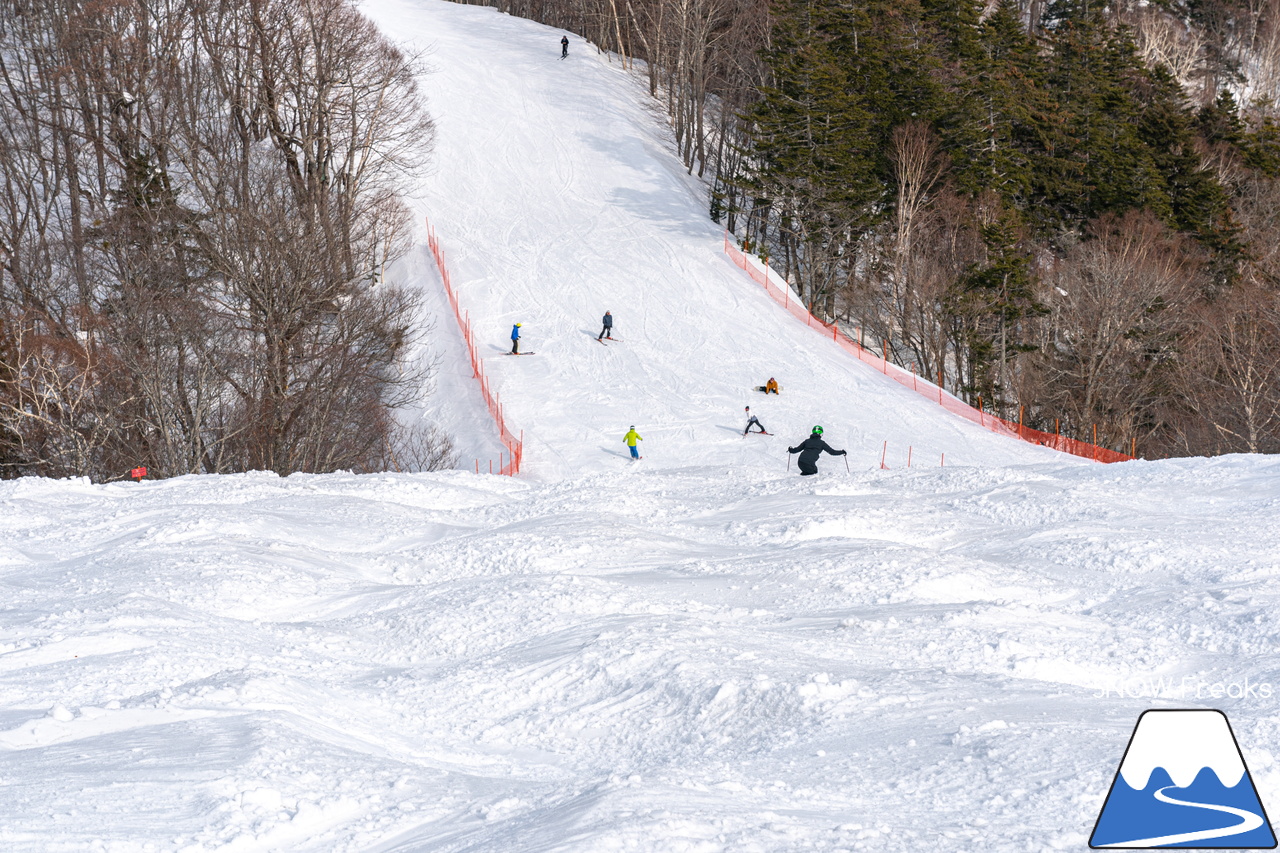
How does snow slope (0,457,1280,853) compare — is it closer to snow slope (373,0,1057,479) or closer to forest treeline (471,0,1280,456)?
snow slope (373,0,1057,479)

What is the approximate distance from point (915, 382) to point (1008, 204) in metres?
17.2

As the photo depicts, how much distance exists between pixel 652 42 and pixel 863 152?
863 inches

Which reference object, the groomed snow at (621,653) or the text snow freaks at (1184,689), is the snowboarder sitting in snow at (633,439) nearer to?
the groomed snow at (621,653)

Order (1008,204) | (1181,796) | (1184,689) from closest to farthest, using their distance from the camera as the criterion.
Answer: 1. (1181,796)
2. (1184,689)
3. (1008,204)

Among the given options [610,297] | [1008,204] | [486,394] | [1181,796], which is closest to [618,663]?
[1181,796]

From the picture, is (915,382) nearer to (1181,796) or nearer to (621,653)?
(621,653)

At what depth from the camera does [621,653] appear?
8055 millimetres

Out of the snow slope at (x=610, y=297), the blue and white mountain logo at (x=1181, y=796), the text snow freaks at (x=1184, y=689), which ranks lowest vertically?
the text snow freaks at (x=1184, y=689)

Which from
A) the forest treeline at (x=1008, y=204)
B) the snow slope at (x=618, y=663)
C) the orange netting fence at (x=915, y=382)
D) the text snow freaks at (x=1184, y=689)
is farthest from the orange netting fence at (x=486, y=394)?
the text snow freaks at (x=1184, y=689)

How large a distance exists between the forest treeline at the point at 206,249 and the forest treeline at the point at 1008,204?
15.3 metres

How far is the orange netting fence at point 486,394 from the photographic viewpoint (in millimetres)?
27930

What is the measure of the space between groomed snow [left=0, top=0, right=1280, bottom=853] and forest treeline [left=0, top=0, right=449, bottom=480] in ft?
41.0

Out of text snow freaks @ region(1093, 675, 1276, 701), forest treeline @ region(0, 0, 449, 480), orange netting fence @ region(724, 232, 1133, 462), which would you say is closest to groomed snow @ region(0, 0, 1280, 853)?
text snow freaks @ region(1093, 675, 1276, 701)

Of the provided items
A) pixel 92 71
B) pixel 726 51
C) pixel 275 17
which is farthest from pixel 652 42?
pixel 92 71
